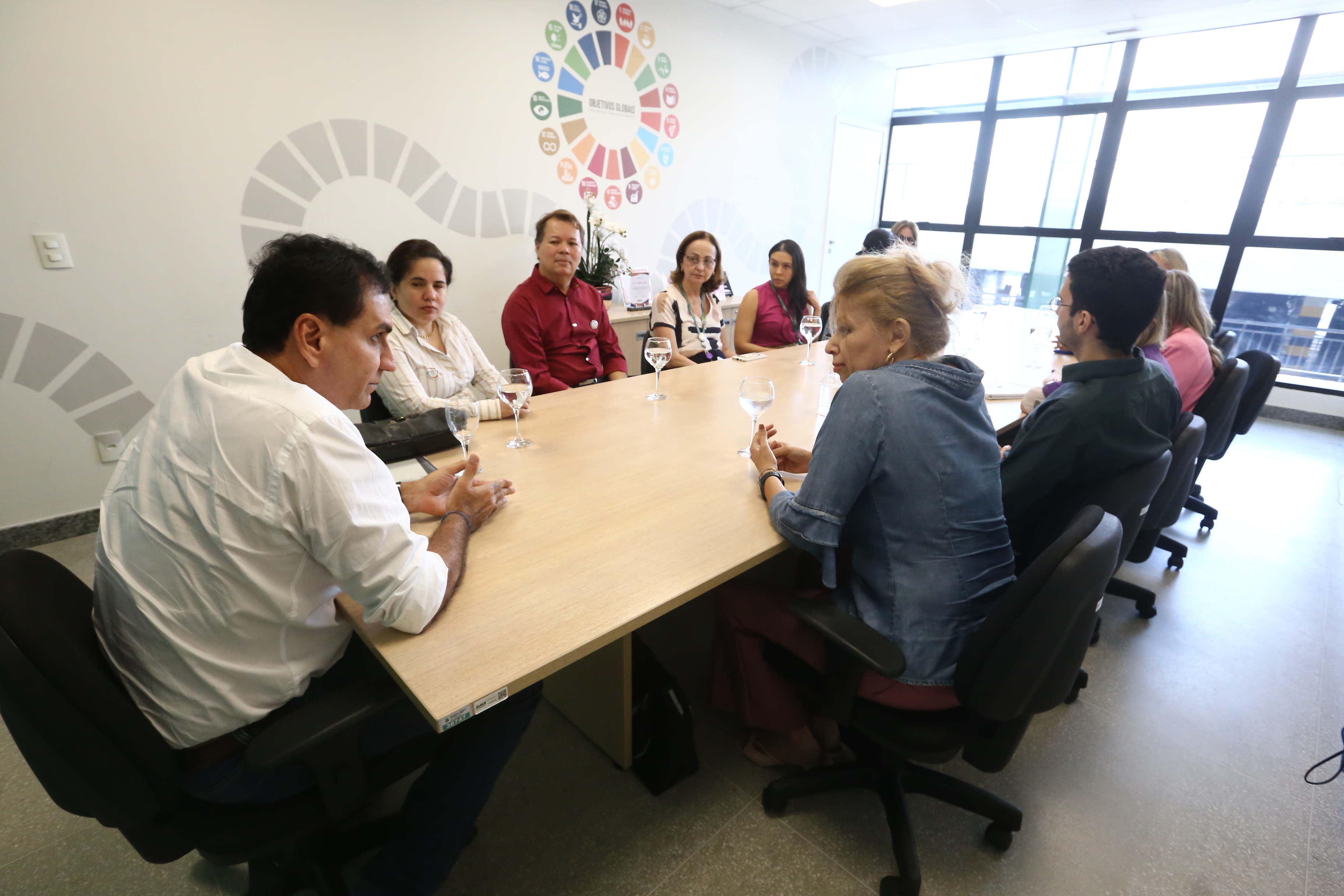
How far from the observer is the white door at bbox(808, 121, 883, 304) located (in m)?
6.27

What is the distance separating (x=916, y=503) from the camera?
1181 millimetres

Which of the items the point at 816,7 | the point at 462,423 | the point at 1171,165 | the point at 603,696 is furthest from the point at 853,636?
the point at 1171,165

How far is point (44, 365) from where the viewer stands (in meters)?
2.50

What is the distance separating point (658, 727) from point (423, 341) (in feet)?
5.32

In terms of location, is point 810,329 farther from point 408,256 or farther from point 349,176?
point 349,176

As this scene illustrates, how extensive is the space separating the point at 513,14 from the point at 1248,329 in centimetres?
644

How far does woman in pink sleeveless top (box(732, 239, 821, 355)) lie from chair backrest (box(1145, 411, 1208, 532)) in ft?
6.59

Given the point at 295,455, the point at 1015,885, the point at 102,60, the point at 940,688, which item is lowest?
the point at 1015,885

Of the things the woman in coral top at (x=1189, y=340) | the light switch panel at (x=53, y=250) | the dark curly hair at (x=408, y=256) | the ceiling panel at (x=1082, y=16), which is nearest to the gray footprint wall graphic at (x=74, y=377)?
the light switch panel at (x=53, y=250)

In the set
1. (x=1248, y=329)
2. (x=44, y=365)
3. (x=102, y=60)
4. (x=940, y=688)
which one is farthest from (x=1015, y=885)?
(x=1248, y=329)

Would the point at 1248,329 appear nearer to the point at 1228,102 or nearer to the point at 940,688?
the point at 1228,102

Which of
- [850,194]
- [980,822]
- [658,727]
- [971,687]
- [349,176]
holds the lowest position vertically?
[980,822]

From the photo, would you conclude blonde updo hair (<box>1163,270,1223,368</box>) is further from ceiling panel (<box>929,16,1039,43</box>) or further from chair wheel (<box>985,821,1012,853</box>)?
ceiling panel (<box>929,16,1039,43</box>)

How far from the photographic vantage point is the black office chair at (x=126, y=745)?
77cm
